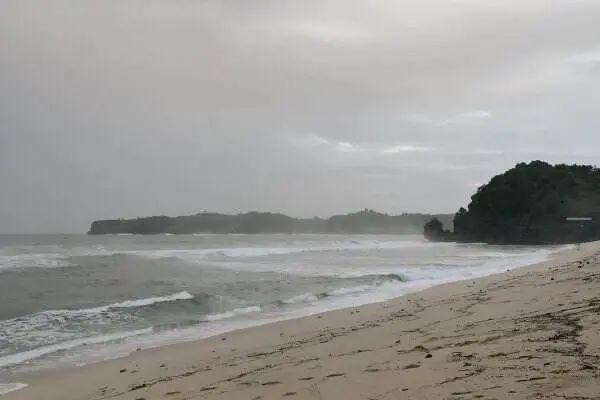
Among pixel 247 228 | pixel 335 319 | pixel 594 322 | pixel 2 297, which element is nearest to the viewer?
pixel 594 322

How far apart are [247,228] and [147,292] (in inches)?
6045

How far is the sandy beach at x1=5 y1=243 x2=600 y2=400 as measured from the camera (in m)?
4.01

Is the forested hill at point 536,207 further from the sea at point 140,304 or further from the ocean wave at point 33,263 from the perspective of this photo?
the ocean wave at point 33,263

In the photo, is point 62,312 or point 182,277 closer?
point 62,312

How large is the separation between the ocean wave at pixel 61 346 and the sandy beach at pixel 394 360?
1295 millimetres

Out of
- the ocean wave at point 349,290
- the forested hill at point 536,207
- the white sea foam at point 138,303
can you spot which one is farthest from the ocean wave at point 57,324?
the forested hill at point 536,207

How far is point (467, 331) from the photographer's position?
6.42m

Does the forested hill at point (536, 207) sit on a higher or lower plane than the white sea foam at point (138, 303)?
higher

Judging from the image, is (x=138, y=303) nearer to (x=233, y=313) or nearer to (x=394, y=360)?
(x=233, y=313)

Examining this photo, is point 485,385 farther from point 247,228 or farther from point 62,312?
point 247,228

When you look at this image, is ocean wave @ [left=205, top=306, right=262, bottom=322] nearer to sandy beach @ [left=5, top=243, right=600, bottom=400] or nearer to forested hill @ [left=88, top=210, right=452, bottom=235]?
sandy beach @ [left=5, top=243, right=600, bottom=400]

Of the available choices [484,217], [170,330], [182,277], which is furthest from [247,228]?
[170,330]

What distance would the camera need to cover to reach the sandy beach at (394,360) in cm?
401

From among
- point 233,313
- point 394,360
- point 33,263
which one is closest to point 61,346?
point 233,313
